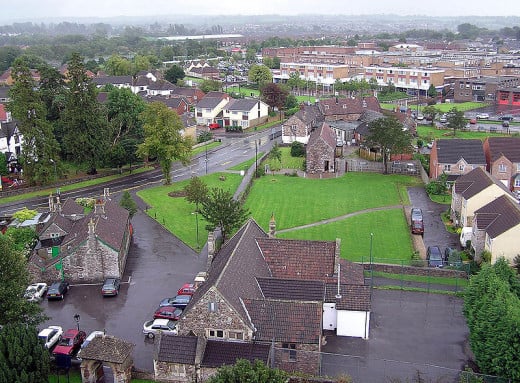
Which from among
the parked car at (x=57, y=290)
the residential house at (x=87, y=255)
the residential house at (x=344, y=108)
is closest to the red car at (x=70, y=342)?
the parked car at (x=57, y=290)

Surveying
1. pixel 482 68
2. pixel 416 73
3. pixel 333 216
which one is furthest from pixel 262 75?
pixel 333 216

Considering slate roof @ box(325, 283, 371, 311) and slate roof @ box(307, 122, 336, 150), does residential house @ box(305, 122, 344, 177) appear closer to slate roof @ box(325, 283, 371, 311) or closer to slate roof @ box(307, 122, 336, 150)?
slate roof @ box(307, 122, 336, 150)

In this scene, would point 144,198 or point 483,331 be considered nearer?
point 483,331

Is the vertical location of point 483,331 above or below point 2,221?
above

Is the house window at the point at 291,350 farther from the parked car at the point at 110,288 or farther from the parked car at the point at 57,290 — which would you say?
the parked car at the point at 57,290

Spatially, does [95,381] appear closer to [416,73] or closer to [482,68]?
[416,73]

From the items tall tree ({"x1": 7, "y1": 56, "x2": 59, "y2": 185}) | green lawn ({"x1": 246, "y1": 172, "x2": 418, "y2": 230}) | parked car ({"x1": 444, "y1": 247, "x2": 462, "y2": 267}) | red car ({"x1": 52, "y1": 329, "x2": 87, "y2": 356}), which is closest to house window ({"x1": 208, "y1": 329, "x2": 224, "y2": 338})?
red car ({"x1": 52, "y1": 329, "x2": 87, "y2": 356})

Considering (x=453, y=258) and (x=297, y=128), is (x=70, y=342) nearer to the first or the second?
(x=453, y=258)
